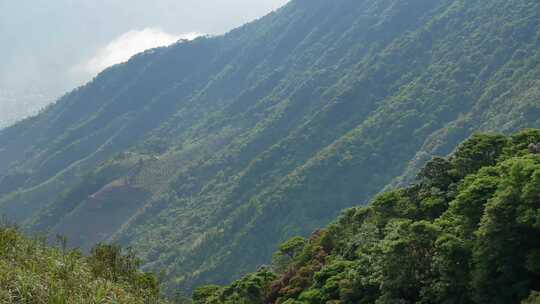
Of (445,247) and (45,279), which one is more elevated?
(45,279)

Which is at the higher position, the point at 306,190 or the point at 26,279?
the point at 306,190

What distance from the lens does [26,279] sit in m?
19.9

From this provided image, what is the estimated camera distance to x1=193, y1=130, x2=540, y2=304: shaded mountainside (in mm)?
30484

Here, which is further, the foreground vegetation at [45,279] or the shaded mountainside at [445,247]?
the shaded mountainside at [445,247]

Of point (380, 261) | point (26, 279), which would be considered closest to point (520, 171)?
point (380, 261)

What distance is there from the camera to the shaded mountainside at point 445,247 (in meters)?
30.5

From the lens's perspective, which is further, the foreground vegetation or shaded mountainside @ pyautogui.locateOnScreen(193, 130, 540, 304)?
shaded mountainside @ pyautogui.locateOnScreen(193, 130, 540, 304)

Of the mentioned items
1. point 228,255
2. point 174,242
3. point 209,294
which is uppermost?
point 174,242

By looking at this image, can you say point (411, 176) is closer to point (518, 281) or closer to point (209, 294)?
point (209, 294)

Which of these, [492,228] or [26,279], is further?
[492,228]

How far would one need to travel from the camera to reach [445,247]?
33.3 meters

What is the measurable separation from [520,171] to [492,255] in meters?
4.72

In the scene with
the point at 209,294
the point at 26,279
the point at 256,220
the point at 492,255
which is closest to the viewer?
the point at 26,279

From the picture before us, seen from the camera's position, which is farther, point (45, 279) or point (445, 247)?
point (445, 247)
